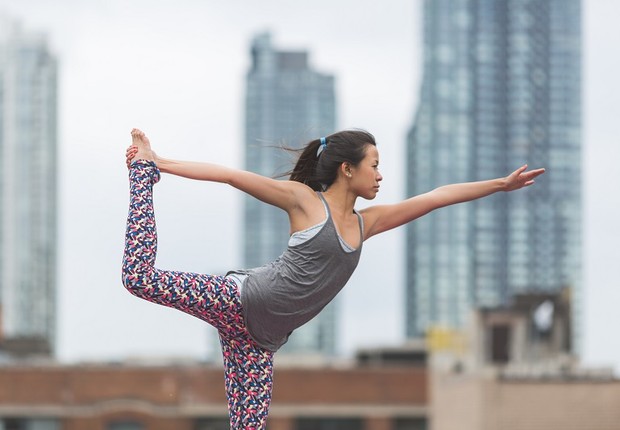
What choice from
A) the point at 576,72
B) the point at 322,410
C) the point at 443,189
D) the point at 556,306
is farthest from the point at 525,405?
the point at 576,72

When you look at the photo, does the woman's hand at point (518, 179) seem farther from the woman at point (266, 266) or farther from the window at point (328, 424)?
the window at point (328, 424)

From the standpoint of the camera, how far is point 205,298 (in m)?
9.05

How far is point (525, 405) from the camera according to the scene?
58.6 m

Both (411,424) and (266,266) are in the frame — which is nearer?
(266,266)

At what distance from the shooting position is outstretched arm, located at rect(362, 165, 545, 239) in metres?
9.55

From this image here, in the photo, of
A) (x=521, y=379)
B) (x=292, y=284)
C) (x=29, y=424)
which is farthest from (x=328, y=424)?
(x=292, y=284)

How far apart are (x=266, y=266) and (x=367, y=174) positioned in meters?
0.82

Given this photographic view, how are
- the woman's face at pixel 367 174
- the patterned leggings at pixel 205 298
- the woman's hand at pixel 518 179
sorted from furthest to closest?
1. the woman's hand at pixel 518 179
2. the woman's face at pixel 367 174
3. the patterned leggings at pixel 205 298

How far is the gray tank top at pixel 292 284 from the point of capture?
357 inches

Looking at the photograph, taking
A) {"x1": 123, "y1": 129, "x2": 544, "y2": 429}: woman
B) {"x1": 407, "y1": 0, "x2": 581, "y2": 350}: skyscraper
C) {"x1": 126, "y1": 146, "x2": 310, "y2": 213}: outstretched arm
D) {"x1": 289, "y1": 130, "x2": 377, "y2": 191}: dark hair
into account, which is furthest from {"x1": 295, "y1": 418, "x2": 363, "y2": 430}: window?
{"x1": 407, "y1": 0, "x2": 581, "y2": 350}: skyscraper

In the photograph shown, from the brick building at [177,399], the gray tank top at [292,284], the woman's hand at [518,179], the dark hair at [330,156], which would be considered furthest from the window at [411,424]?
the gray tank top at [292,284]

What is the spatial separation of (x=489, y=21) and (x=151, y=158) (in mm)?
184232

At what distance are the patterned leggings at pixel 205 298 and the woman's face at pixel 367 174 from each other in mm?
949

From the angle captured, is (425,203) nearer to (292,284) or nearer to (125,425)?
(292,284)
